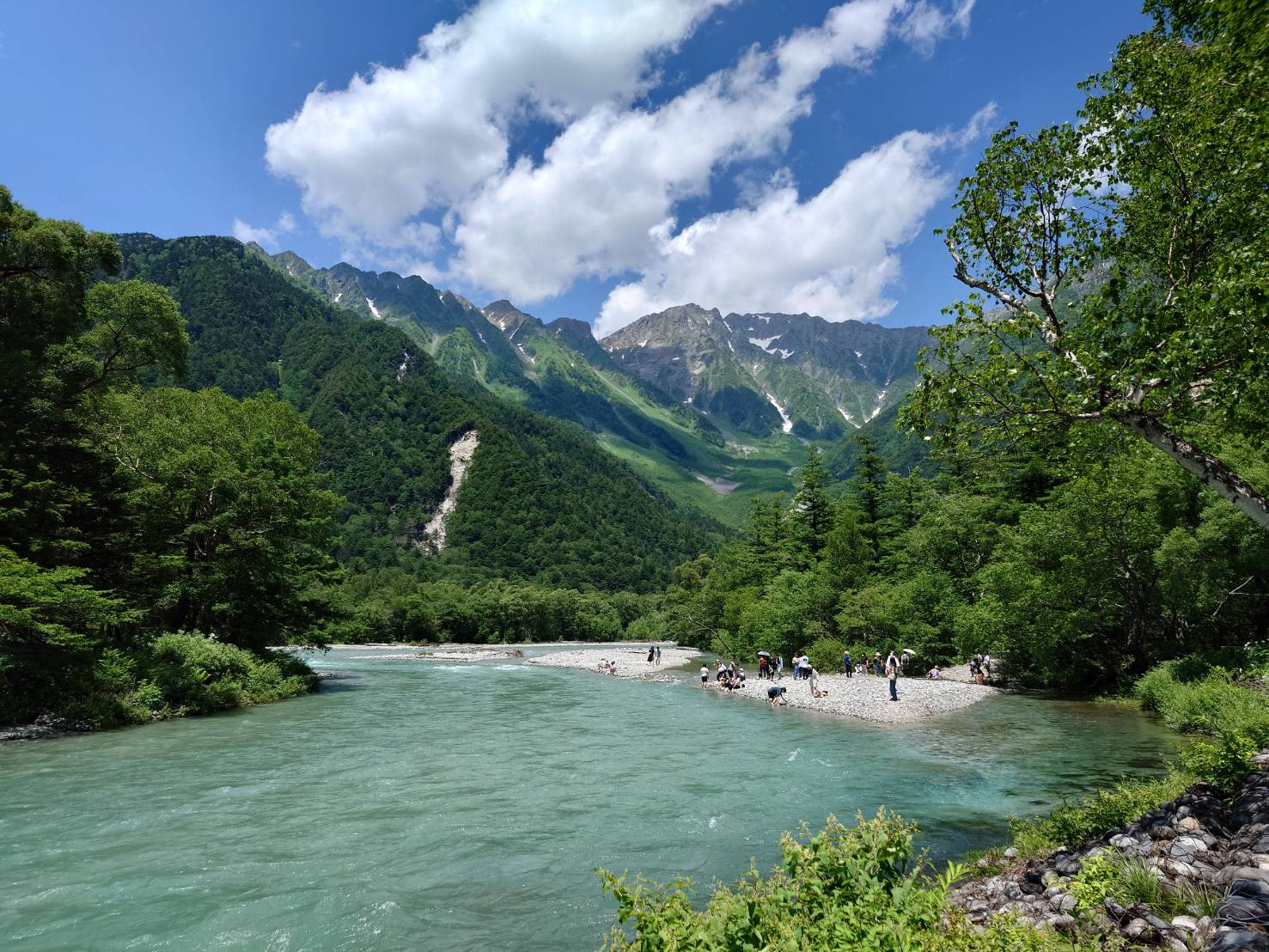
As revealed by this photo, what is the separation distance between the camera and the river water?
1132 cm

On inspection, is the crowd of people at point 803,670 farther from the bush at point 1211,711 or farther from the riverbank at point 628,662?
the bush at point 1211,711

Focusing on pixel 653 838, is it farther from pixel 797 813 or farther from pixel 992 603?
pixel 992 603

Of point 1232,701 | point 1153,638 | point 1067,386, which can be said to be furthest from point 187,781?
point 1153,638

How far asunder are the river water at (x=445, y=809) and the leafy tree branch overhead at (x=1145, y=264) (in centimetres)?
936

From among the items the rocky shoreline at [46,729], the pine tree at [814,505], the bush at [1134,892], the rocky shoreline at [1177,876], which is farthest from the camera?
the pine tree at [814,505]

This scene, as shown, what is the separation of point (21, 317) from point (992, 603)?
5746cm

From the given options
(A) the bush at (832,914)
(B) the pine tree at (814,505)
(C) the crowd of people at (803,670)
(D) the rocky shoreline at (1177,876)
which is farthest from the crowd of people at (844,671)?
(A) the bush at (832,914)

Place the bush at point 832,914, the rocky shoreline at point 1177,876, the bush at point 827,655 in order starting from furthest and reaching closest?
1. the bush at point 827,655
2. the rocky shoreline at point 1177,876
3. the bush at point 832,914

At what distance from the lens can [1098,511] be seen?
32.1 metres

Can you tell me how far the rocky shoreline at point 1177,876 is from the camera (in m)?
5.97

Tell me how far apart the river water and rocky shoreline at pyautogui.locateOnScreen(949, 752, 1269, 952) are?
4.24 metres

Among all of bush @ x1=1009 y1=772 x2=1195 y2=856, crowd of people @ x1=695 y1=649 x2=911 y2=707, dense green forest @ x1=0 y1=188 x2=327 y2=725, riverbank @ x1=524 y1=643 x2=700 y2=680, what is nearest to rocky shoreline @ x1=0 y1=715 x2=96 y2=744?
dense green forest @ x1=0 y1=188 x2=327 y2=725

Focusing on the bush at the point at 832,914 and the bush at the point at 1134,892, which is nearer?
the bush at the point at 832,914

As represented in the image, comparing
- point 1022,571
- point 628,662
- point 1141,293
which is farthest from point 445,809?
point 628,662
